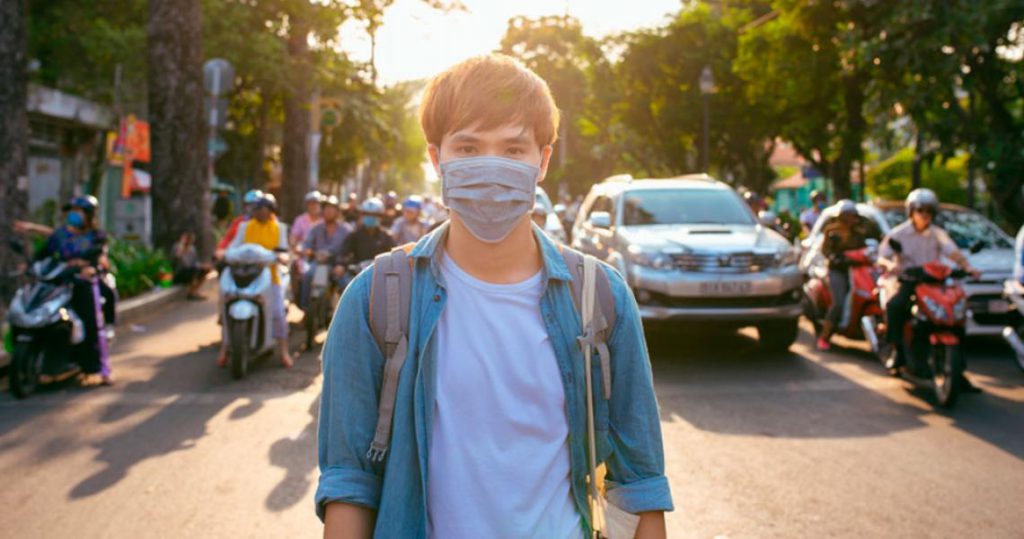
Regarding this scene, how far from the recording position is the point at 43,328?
27.4ft

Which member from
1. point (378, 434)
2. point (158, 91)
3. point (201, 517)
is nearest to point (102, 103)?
point (158, 91)

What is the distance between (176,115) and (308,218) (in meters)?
5.43

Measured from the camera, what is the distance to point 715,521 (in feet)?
16.0

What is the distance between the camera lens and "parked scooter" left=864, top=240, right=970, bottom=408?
780 cm

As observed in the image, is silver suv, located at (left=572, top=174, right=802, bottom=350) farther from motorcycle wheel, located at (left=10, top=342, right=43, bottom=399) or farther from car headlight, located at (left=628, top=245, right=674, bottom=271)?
motorcycle wheel, located at (left=10, top=342, right=43, bottom=399)

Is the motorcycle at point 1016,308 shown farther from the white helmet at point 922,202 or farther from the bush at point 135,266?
the bush at point 135,266

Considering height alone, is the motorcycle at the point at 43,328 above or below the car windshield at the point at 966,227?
below

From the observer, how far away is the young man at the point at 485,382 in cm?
195

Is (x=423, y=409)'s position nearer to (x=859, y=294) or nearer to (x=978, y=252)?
(x=978, y=252)

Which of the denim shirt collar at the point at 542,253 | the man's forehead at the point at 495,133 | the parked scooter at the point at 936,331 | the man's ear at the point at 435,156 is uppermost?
the man's forehead at the point at 495,133

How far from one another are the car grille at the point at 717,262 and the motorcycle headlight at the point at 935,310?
2153mm

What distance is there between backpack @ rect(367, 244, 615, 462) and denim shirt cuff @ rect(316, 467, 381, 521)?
0.04 metres

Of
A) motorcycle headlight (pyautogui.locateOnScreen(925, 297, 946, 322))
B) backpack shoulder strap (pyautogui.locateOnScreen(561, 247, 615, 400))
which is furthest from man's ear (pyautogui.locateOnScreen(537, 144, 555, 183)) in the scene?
motorcycle headlight (pyautogui.locateOnScreen(925, 297, 946, 322))

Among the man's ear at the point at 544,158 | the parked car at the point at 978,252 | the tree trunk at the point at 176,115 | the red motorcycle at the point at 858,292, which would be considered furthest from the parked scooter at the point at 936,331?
the tree trunk at the point at 176,115
